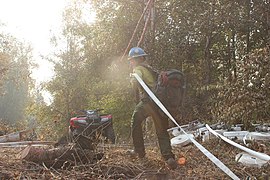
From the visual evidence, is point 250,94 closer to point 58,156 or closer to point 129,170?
point 129,170

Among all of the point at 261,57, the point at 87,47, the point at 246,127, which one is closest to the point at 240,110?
the point at 246,127

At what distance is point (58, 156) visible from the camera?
16.6 ft

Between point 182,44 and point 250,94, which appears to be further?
point 182,44

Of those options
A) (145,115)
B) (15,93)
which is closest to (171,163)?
(145,115)

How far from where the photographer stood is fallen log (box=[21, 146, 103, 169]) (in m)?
4.98

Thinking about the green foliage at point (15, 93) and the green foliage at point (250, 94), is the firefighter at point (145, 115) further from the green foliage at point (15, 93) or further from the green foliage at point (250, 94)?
the green foliage at point (15, 93)

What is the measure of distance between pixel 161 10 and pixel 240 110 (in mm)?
8600

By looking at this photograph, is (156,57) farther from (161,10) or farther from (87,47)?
(87,47)

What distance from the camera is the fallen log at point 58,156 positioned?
4.98m

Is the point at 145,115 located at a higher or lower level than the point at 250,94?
lower

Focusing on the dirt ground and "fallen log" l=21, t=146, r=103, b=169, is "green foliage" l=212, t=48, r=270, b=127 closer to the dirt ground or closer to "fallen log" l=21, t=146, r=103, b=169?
the dirt ground

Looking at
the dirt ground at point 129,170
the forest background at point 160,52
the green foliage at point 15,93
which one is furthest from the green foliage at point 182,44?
the green foliage at point 15,93

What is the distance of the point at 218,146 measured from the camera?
714cm

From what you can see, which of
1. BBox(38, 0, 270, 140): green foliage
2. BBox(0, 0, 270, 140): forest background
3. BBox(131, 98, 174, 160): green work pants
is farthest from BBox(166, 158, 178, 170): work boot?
BBox(38, 0, 270, 140): green foliage
